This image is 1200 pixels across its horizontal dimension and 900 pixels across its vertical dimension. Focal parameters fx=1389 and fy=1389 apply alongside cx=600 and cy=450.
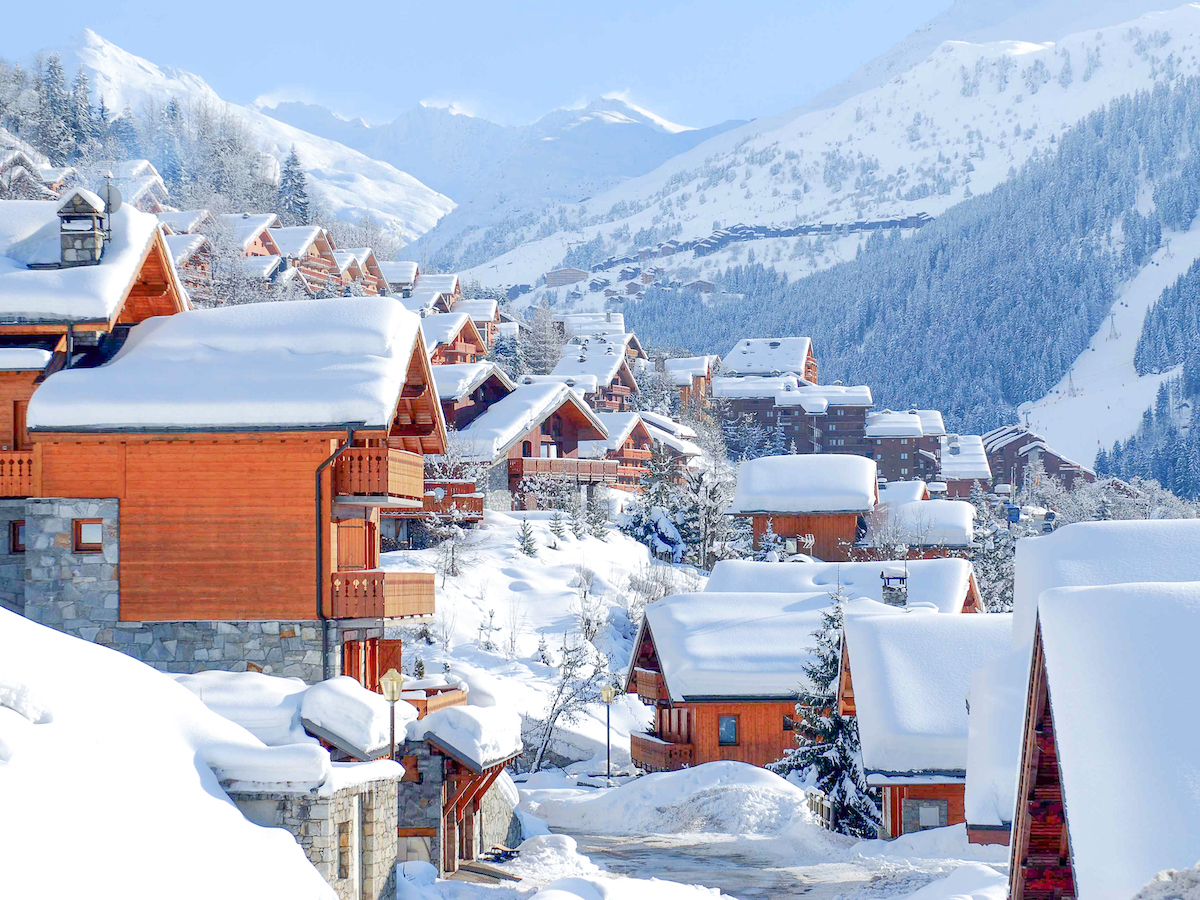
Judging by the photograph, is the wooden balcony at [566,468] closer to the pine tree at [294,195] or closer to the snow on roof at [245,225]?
the snow on roof at [245,225]

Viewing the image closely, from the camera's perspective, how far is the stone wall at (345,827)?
50.7ft

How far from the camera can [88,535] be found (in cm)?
2522

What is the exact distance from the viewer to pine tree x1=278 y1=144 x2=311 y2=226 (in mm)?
105750

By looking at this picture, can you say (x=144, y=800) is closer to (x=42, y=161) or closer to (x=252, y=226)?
(x=252, y=226)

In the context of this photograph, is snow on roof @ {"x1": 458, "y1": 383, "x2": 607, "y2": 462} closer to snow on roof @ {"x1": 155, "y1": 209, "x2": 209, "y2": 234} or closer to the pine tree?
snow on roof @ {"x1": 155, "y1": 209, "x2": 209, "y2": 234}

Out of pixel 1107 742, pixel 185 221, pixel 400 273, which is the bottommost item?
pixel 1107 742

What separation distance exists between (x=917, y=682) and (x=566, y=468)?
32.8 metres

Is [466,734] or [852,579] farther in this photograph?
[852,579]

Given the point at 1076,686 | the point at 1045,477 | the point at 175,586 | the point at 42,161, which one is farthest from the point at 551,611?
the point at 1045,477

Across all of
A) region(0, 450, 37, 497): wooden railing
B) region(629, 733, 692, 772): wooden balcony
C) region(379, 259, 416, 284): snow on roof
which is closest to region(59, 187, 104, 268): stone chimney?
region(0, 450, 37, 497): wooden railing

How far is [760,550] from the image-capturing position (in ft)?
207

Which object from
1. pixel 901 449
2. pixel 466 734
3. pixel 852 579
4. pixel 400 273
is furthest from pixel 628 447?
pixel 466 734

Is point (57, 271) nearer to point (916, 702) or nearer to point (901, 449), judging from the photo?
point (916, 702)

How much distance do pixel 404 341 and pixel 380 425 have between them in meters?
2.71
